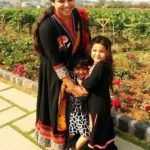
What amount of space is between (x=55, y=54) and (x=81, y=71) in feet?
1.17

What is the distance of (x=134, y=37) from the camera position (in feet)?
32.6

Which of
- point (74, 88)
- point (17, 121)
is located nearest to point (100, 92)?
point (74, 88)

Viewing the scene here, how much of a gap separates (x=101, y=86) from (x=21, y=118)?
6.24ft

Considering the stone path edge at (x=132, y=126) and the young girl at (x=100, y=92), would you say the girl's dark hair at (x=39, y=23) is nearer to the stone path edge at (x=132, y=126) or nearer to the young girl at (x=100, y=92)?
the young girl at (x=100, y=92)

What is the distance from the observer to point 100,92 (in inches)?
114

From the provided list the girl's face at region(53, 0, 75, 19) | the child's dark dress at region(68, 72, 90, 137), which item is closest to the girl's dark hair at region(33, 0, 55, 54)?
the girl's face at region(53, 0, 75, 19)

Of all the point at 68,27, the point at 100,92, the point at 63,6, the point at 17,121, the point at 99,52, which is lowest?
the point at 17,121

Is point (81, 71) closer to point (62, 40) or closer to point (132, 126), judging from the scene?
point (62, 40)

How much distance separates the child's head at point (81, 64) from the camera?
117 inches

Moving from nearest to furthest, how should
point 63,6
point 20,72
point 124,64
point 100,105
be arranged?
point 63,6 < point 100,105 < point 20,72 < point 124,64

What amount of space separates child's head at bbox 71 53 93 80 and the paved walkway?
1121mm

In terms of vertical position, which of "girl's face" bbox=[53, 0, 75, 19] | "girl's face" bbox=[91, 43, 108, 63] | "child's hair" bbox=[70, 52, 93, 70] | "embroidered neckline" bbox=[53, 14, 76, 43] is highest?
"girl's face" bbox=[53, 0, 75, 19]

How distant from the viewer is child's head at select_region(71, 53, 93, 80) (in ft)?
9.75

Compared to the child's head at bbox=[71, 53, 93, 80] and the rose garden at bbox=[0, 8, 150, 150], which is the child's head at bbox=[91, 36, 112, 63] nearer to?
the child's head at bbox=[71, 53, 93, 80]
